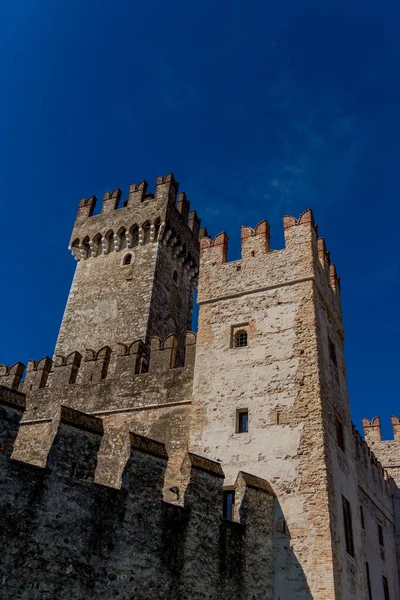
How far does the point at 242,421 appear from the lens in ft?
43.9

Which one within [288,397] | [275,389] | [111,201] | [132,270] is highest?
[111,201]

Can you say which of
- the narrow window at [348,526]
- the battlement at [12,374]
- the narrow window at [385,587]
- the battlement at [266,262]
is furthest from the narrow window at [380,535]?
the battlement at [12,374]

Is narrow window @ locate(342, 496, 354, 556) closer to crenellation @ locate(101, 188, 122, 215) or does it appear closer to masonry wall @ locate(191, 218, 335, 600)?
masonry wall @ locate(191, 218, 335, 600)

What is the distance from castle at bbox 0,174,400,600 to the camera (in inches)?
341

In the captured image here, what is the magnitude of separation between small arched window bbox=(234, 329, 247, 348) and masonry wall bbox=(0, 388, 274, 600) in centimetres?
396

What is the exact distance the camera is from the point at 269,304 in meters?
14.7

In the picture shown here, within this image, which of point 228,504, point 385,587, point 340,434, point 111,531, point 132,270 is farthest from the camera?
point 132,270

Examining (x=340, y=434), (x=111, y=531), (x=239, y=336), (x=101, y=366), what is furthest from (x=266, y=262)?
(x=111, y=531)

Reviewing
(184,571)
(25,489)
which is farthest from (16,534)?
(184,571)

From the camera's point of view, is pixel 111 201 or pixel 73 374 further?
pixel 111 201

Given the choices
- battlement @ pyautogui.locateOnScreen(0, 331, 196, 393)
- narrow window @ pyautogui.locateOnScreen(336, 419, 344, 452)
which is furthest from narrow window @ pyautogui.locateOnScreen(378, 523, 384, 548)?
battlement @ pyautogui.locateOnScreen(0, 331, 196, 393)

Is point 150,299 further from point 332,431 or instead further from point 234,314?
point 332,431

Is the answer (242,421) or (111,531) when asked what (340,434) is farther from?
(111,531)

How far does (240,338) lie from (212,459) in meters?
3.22
